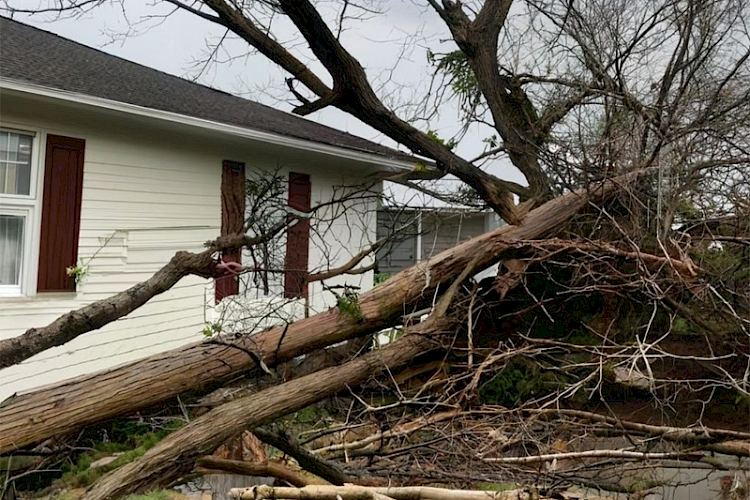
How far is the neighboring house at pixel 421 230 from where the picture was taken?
7047mm

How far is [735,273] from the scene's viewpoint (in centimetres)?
531

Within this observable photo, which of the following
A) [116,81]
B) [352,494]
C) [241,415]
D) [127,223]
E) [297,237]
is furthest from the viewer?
[297,237]

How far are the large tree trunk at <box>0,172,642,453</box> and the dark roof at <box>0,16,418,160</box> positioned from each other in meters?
3.07

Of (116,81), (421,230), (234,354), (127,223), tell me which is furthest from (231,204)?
(234,354)

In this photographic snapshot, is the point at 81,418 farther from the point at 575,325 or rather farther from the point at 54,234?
the point at 575,325

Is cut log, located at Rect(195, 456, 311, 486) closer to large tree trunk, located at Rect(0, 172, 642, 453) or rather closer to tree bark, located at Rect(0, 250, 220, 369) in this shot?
large tree trunk, located at Rect(0, 172, 642, 453)

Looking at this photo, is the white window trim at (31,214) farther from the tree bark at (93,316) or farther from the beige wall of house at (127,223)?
the tree bark at (93,316)

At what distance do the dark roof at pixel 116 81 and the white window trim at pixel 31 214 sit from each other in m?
0.65

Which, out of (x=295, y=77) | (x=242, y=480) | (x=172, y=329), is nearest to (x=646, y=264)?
(x=295, y=77)

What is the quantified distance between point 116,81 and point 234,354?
15.1 ft

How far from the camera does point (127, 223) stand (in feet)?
22.2

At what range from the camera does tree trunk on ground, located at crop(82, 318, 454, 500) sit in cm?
320

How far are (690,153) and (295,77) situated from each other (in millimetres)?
4106

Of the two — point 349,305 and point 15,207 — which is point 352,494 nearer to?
point 349,305
